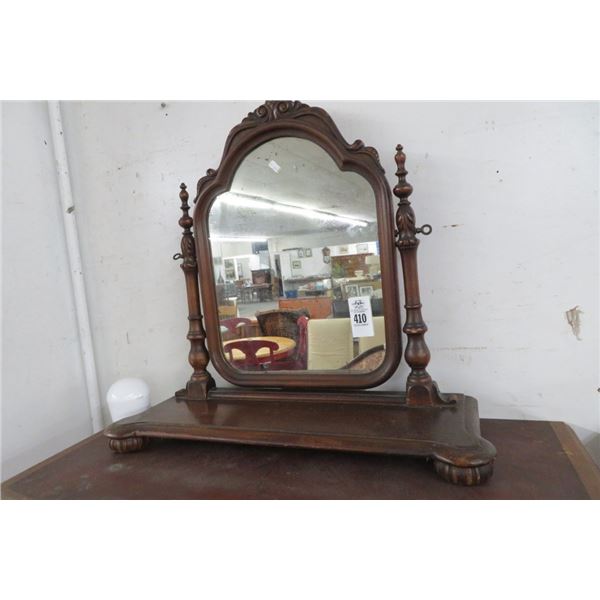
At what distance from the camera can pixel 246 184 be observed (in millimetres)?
851

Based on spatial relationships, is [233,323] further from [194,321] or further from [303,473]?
[303,473]

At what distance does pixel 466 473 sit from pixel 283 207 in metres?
0.60

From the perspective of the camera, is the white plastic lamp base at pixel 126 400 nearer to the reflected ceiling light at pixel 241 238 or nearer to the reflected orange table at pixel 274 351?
the reflected orange table at pixel 274 351

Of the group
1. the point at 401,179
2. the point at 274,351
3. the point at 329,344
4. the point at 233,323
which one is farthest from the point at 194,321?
the point at 401,179

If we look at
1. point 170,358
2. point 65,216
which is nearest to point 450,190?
point 170,358

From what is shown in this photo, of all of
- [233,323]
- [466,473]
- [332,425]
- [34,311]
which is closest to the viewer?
[466,473]

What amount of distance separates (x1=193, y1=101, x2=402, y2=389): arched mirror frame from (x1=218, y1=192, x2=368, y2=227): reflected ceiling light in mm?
28

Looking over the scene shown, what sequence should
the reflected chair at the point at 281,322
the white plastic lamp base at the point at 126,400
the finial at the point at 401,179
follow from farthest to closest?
the white plastic lamp base at the point at 126,400 < the reflected chair at the point at 281,322 < the finial at the point at 401,179

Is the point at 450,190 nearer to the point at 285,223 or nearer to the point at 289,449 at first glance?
the point at 285,223

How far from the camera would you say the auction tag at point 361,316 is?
777 mm

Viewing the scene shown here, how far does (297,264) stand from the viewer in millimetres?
816

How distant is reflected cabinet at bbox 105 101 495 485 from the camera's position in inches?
28.2

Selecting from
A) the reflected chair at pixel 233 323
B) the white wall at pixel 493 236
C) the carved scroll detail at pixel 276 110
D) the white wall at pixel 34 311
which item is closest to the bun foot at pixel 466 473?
the white wall at pixel 493 236

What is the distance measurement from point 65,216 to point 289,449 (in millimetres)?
943
